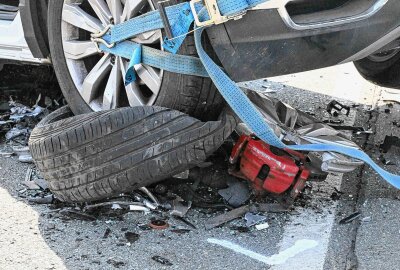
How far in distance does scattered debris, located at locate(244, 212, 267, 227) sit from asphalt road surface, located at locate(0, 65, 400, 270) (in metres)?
0.04

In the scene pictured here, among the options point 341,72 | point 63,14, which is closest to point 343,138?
point 63,14

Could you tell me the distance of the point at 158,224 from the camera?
355cm

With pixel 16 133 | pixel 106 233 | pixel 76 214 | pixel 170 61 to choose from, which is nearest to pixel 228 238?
pixel 106 233

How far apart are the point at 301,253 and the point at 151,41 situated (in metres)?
1.30

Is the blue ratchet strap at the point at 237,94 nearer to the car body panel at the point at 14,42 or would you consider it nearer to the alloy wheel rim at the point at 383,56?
the car body panel at the point at 14,42

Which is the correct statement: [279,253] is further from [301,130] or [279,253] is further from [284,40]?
[284,40]

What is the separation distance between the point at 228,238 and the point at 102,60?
4.10 ft

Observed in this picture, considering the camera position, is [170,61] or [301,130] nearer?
[170,61]

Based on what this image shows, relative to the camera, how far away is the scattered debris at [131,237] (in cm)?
341

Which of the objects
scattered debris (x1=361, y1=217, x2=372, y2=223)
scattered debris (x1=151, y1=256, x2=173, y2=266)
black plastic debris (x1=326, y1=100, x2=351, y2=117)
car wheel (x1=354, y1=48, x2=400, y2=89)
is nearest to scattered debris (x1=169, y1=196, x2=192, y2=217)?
scattered debris (x1=151, y1=256, x2=173, y2=266)

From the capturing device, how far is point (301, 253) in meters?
3.32

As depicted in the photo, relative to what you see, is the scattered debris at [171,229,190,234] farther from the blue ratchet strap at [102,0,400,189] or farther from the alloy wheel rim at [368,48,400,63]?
the alloy wheel rim at [368,48,400,63]

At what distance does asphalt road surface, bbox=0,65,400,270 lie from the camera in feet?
10.6

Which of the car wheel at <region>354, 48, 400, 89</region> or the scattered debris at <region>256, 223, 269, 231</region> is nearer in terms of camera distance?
the scattered debris at <region>256, 223, 269, 231</region>
